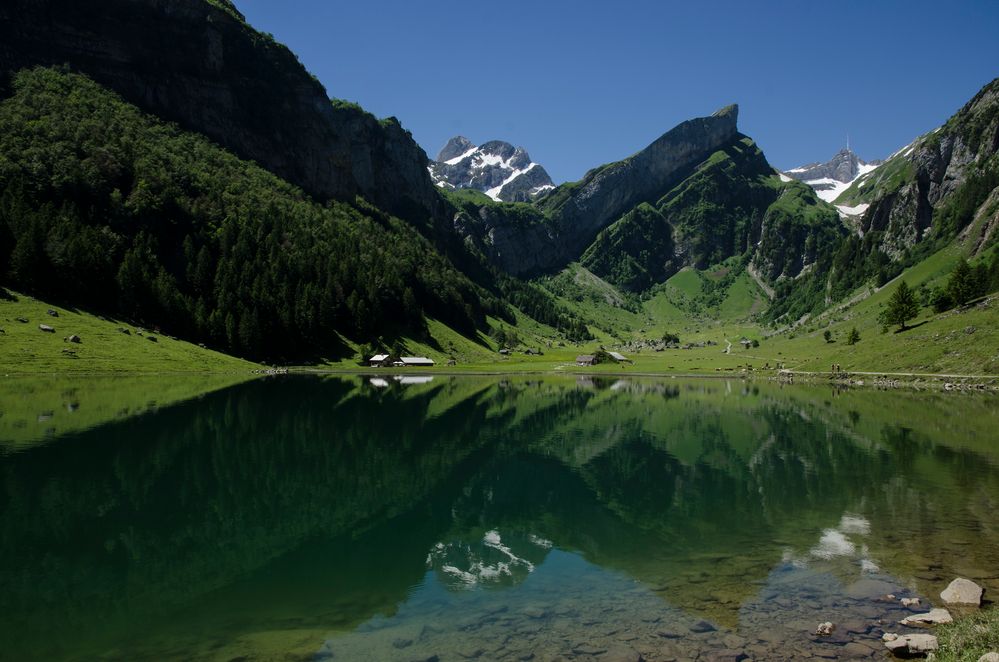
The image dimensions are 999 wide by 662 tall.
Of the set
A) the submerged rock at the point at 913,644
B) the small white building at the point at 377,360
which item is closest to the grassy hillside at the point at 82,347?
the small white building at the point at 377,360

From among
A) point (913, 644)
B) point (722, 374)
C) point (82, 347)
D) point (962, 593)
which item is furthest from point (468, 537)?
point (722, 374)

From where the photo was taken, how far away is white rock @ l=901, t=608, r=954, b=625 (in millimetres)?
16641

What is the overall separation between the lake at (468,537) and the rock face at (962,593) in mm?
621

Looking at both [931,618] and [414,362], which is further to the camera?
[414,362]

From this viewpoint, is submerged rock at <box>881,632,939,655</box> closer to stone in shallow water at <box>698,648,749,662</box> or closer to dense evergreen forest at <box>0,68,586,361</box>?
stone in shallow water at <box>698,648,749,662</box>

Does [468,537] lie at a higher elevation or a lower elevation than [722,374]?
lower

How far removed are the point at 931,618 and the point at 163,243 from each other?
535 ft

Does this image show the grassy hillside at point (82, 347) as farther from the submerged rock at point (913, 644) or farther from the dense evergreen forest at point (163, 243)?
the submerged rock at point (913, 644)

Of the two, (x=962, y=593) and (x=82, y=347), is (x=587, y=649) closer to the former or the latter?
(x=962, y=593)

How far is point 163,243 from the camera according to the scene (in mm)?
144250

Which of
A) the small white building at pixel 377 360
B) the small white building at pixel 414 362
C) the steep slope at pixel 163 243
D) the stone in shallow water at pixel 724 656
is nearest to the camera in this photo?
the stone in shallow water at pixel 724 656

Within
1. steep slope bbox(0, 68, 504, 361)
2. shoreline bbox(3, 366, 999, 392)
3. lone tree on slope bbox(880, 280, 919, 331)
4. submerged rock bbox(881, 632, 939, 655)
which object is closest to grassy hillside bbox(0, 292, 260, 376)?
shoreline bbox(3, 366, 999, 392)

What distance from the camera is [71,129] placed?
152 metres

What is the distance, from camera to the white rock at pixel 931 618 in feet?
54.6
